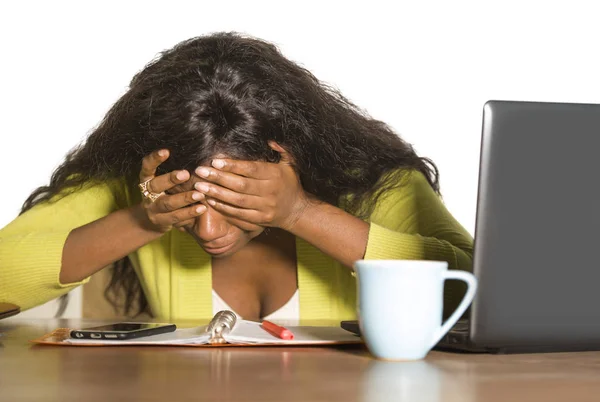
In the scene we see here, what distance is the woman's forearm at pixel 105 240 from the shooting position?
1.40 meters

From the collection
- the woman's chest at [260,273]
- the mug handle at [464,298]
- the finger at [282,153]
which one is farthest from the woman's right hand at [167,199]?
the mug handle at [464,298]

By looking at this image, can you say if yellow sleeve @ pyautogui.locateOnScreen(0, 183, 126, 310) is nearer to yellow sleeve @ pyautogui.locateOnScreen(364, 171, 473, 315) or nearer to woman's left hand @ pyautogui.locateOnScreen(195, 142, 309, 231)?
woman's left hand @ pyautogui.locateOnScreen(195, 142, 309, 231)

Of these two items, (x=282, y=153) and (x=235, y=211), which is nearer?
(x=235, y=211)

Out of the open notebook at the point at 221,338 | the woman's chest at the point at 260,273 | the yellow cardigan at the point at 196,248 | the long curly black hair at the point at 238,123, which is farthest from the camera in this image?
the woman's chest at the point at 260,273

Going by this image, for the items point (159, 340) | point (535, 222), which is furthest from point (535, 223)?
point (159, 340)

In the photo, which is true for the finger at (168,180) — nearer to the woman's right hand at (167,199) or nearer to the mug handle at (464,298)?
the woman's right hand at (167,199)

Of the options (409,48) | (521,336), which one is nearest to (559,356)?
(521,336)

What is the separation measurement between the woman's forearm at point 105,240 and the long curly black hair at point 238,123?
0.12 meters

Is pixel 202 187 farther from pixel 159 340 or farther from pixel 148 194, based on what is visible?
pixel 159 340

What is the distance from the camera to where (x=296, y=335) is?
1.01m

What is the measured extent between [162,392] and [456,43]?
2358mm

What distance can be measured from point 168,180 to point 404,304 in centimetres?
55

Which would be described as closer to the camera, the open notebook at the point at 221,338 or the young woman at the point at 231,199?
the open notebook at the point at 221,338

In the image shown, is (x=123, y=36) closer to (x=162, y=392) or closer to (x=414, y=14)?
(x=414, y=14)
